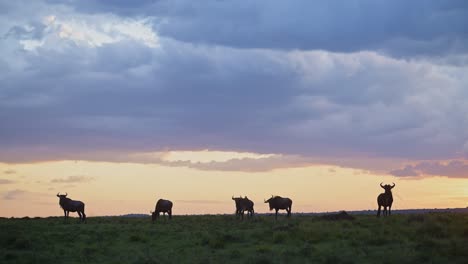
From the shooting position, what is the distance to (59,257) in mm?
27391

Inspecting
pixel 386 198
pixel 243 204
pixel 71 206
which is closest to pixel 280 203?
pixel 243 204

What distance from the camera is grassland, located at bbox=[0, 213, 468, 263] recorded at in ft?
82.0

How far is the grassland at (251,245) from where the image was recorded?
2500cm

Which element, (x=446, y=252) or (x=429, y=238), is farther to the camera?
(x=429, y=238)

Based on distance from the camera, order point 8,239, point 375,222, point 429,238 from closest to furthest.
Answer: point 429,238 → point 8,239 → point 375,222

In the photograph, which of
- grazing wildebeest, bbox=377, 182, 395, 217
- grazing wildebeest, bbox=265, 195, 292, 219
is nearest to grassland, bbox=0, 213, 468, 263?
grazing wildebeest, bbox=377, 182, 395, 217

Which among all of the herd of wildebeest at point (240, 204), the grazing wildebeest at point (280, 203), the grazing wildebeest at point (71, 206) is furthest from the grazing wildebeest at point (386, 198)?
the grazing wildebeest at point (71, 206)

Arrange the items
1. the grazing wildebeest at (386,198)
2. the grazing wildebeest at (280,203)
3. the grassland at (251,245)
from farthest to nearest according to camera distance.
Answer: the grazing wildebeest at (280,203) < the grazing wildebeest at (386,198) < the grassland at (251,245)

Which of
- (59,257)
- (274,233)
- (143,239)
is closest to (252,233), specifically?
(274,233)

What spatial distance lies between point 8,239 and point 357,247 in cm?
1860

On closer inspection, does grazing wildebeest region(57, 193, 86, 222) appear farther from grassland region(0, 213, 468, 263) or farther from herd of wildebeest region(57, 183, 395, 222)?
grassland region(0, 213, 468, 263)

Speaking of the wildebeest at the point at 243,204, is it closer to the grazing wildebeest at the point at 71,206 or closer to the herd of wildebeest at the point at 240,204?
the herd of wildebeest at the point at 240,204

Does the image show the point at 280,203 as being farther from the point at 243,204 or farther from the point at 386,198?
the point at 386,198

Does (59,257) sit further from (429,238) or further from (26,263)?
(429,238)
